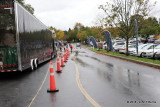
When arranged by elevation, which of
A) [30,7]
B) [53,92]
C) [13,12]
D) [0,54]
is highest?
[30,7]

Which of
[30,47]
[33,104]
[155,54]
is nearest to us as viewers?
[33,104]

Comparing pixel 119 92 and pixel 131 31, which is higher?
pixel 131 31

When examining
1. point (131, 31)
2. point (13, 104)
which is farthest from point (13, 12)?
point (131, 31)

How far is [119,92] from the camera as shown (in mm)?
8594

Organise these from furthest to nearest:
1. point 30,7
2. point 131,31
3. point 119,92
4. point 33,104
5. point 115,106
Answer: point 30,7 → point 131,31 → point 119,92 → point 33,104 → point 115,106

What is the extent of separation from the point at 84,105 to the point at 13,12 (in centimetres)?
712

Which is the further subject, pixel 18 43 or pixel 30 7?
pixel 30 7

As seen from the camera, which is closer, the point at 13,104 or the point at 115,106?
the point at 115,106

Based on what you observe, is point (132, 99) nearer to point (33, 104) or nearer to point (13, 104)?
point (33, 104)

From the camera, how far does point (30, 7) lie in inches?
3445

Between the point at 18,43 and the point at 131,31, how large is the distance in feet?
64.2

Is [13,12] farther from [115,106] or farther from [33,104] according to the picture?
[115,106]

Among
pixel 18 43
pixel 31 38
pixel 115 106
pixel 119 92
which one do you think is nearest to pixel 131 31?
pixel 31 38

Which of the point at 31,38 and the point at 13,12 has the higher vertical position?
the point at 13,12
